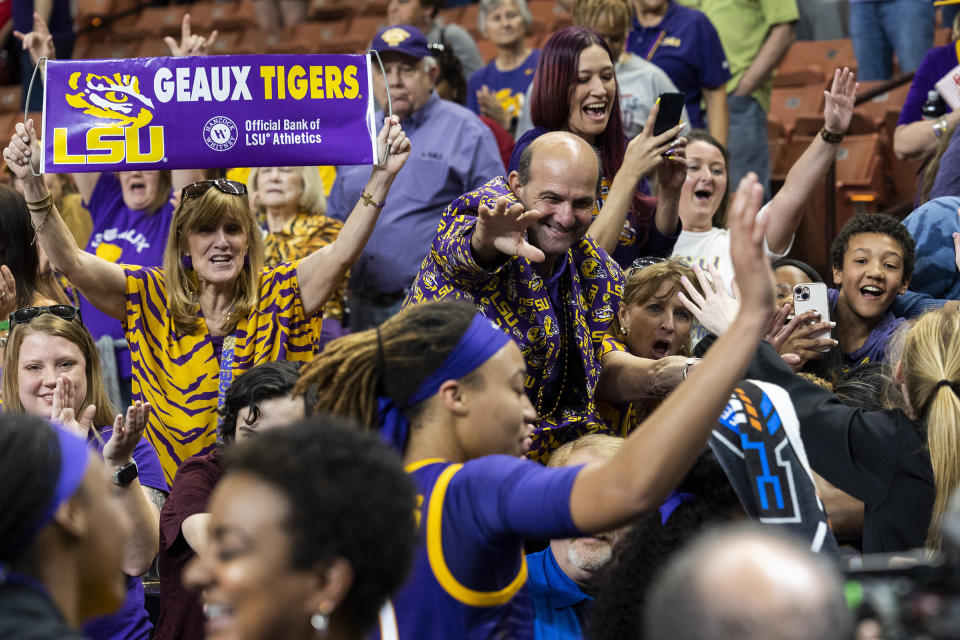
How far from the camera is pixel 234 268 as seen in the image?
3.74 meters

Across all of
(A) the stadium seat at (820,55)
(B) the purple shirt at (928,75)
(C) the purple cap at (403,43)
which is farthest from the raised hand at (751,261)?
(A) the stadium seat at (820,55)

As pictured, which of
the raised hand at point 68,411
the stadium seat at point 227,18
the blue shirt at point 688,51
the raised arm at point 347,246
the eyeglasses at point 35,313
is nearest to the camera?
the raised hand at point 68,411

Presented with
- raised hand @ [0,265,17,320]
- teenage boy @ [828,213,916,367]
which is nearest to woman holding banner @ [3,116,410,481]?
raised hand @ [0,265,17,320]

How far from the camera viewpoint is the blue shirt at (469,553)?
72.2 inches

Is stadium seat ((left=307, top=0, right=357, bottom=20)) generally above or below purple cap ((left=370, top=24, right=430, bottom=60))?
above

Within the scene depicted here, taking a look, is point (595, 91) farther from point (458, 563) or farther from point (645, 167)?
point (458, 563)

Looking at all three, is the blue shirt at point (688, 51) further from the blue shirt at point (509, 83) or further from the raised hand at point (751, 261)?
the raised hand at point (751, 261)

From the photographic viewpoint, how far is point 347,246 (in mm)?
3689

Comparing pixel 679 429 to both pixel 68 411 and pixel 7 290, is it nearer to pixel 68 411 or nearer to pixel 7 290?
pixel 68 411

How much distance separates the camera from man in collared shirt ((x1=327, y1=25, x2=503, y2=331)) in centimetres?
491

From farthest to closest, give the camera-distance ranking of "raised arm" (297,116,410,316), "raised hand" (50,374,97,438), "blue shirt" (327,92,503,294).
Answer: "blue shirt" (327,92,503,294) → "raised arm" (297,116,410,316) → "raised hand" (50,374,97,438)

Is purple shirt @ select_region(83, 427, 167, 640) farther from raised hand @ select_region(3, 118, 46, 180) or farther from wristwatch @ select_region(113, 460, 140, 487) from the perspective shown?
raised hand @ select_region(3, 118, 46, 180)

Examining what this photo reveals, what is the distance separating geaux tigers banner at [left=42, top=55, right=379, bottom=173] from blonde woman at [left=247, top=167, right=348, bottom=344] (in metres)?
1.25

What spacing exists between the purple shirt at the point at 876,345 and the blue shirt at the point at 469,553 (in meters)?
2.39
